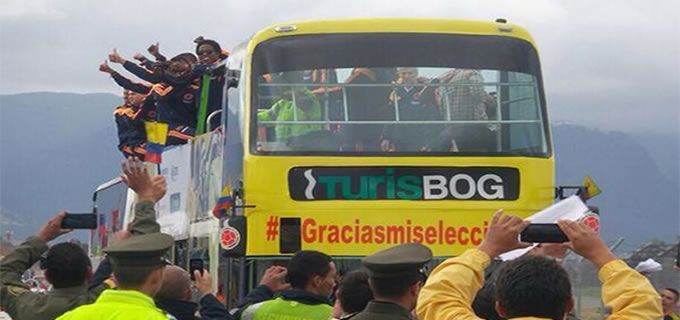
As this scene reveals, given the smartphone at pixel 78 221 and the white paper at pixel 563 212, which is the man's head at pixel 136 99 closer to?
the smartphone at pixel 78 221

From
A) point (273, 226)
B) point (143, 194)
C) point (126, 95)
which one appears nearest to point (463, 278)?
point (143, 194)

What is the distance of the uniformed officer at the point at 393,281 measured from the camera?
5621 millimetres

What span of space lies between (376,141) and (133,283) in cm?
703

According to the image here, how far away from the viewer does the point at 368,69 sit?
12680 mm

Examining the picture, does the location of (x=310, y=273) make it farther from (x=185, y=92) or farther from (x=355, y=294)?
(x=185, y=92)

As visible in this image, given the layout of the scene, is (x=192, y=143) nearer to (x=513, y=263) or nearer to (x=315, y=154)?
(x=315, y=154)

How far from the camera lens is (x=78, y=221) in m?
7.22

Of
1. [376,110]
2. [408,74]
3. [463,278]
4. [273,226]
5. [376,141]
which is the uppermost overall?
[408,74]

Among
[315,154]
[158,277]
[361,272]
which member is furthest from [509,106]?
[158,277]

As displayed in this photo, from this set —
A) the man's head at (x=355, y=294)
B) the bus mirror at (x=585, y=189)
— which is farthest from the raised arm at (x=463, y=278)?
the bus mirror at (x=585, y=189)

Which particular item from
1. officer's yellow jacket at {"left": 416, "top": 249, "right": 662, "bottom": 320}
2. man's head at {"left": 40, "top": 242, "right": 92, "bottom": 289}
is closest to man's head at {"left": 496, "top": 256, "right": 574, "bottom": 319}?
officer's yellow jacket at {"left": 416, "top": 249, "right": 662, "bottom": 320}

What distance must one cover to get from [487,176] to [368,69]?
4.54 ft

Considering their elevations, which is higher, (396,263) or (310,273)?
(396,263)

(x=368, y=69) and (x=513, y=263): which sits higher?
(x=368, y=69)
